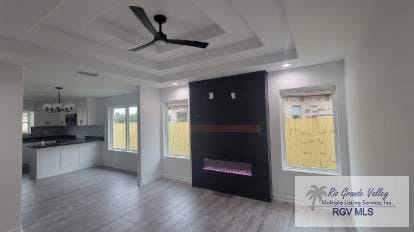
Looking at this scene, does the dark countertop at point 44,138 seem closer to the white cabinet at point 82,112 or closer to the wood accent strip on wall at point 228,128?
the white cabinet at point 82,112

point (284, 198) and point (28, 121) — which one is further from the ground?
point (28, 121)

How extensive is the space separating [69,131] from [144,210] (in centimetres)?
662

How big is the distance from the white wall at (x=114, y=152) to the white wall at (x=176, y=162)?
1227 mm

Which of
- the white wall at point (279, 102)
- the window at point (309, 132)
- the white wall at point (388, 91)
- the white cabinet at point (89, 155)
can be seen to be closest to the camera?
the white wall at point (388, 91)

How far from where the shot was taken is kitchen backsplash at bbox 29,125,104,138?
277 inches

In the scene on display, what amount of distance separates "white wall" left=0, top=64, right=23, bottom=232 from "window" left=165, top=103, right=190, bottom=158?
3030 millimetres

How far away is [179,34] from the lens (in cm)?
279

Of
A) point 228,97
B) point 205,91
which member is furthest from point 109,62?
point 228,97

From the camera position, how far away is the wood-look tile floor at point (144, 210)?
285 centimetres

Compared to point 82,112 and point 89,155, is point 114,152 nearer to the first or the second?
point 89,155

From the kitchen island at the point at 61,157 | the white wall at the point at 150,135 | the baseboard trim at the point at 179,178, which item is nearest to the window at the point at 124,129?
the kitchen island at the point at 61,157

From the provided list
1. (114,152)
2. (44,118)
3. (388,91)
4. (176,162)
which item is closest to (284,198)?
(176,162)

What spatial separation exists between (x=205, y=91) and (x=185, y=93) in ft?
2.34

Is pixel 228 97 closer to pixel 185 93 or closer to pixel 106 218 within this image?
pixel 185 93
